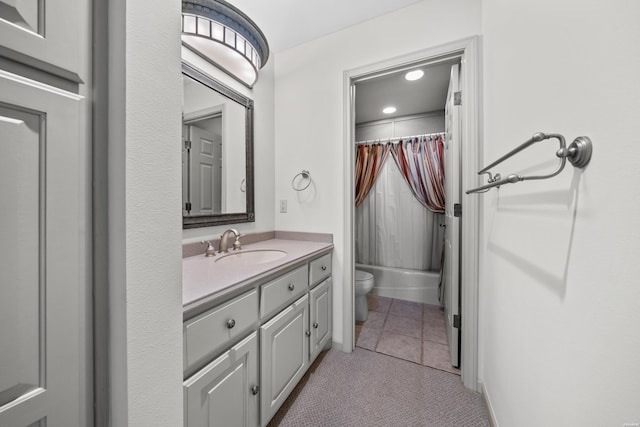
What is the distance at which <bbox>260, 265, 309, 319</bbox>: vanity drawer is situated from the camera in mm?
1064

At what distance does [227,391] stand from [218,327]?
0.26 meters

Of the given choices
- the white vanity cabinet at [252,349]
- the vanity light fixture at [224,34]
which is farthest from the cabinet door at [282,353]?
the vanity light fixture at [224,34]

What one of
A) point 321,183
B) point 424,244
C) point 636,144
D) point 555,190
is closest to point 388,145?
point 424,244

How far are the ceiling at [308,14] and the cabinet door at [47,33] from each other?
1417mm

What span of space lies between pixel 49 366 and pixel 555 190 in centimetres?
121

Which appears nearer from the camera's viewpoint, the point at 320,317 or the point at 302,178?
the point at 320,317

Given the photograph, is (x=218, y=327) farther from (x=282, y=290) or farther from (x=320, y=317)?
(x=320, y=317)

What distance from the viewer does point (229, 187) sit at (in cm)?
167

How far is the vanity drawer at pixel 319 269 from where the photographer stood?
1.49 meters

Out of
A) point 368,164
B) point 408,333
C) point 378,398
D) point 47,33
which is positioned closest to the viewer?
point 47,33

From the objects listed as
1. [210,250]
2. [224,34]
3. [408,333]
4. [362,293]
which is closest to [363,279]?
[362,293]

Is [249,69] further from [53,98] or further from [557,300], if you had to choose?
[557,300]

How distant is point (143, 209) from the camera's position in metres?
0.54

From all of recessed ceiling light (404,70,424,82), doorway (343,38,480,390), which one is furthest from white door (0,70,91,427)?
recessed ceiling light (404,70,424,82)
